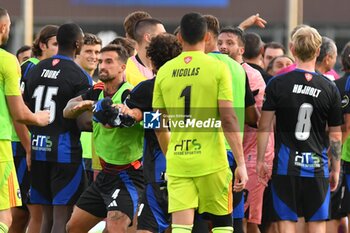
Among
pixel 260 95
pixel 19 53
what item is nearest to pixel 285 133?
pixel 260 95

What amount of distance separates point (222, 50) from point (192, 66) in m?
1.98

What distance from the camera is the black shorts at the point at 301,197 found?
9844 millimetres

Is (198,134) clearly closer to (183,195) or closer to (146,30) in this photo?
(183,195)

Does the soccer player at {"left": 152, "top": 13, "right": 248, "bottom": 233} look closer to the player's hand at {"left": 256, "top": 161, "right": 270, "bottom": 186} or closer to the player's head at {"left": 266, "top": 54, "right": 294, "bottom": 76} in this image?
the player's hand at {"left": 256, "top": 161, "right": 270, "bottom": 186}

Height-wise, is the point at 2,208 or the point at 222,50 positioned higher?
the point at 222,50

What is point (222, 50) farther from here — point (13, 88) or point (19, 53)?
point (19, 53)

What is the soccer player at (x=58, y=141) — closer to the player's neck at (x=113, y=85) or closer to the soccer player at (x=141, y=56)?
the soccer player at (x=141, y=56)

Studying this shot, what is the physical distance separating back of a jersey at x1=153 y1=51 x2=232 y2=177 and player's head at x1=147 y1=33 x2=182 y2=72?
67 cm

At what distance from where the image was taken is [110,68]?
31.7 ft

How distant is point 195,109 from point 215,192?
0.73 metres

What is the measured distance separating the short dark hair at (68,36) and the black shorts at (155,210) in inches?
81.2

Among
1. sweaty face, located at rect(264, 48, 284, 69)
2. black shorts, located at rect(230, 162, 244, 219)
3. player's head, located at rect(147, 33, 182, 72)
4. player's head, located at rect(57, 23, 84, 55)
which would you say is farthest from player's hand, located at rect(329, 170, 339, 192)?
sweaty face, located at rect(264, 48, 284, 69)

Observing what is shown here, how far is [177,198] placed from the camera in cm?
865

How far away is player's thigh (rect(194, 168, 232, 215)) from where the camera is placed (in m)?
8.64
